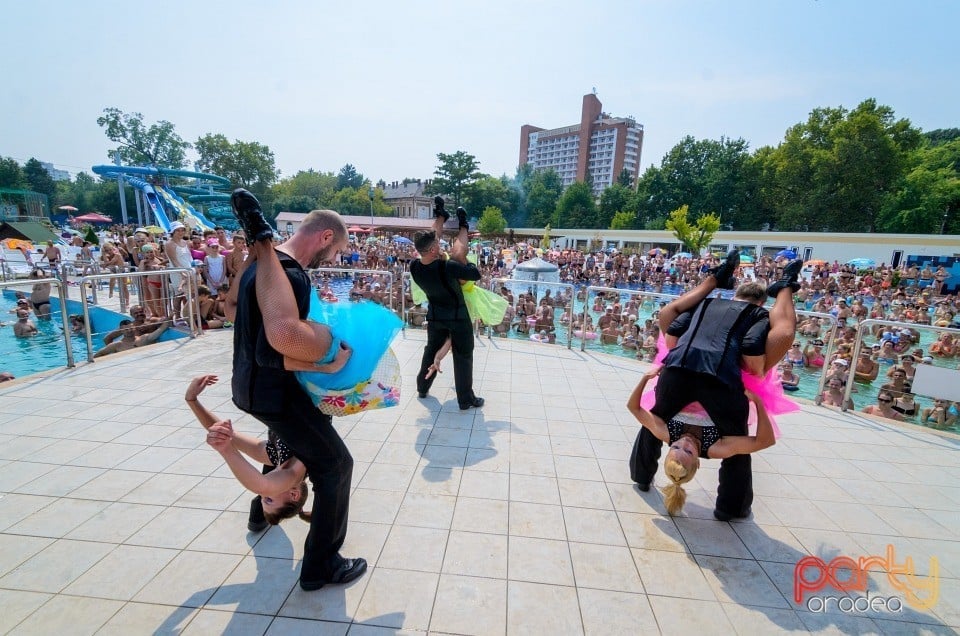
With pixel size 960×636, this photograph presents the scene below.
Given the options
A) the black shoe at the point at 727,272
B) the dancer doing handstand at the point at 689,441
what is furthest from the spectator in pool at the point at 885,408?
the black shoe at the point at 727,272

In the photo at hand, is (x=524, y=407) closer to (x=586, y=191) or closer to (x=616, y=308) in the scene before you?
(x=616, y=308)

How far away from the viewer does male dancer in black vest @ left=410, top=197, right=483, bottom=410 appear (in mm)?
4477

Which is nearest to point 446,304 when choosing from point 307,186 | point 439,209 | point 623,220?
point 439,209

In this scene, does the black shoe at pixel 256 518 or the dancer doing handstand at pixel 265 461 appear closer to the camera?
the dancer doing handstand at pixel 265 461

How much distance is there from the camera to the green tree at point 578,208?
69.8m

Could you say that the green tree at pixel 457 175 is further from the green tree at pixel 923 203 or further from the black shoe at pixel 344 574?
the black shoe at pixel 344 574

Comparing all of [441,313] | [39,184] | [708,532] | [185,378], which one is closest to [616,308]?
[441,313]

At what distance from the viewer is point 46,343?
8469mm

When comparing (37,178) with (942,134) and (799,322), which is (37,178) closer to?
(799,322)

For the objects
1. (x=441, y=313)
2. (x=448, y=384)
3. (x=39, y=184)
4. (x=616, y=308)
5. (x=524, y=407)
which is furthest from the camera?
(x=39, y=184)

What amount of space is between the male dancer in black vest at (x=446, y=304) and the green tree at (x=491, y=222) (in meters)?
56.9

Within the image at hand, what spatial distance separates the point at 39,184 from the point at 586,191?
278ft

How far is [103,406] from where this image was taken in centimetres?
444

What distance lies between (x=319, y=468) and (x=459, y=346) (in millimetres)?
2666
